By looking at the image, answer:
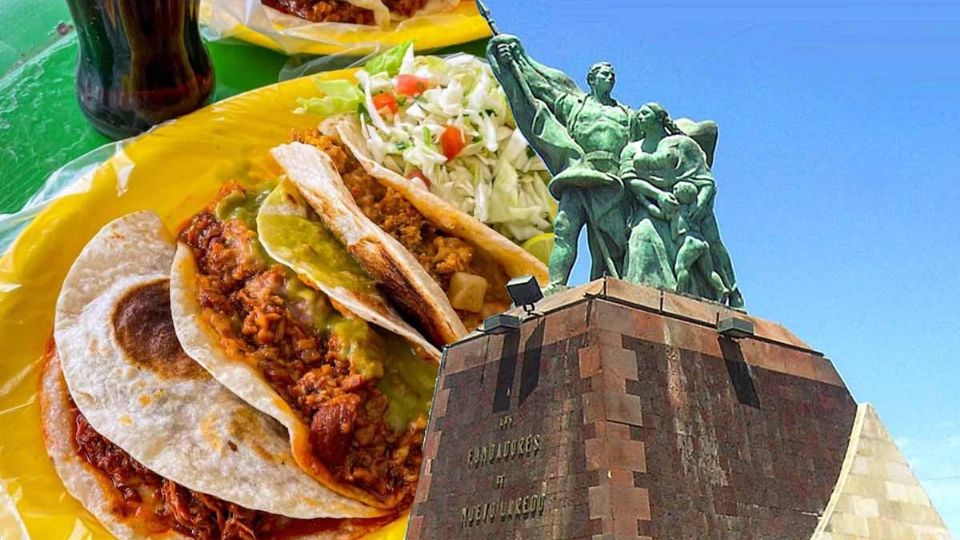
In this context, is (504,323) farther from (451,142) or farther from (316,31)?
(316,31)

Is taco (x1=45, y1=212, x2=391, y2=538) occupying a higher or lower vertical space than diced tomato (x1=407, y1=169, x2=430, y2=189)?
lower

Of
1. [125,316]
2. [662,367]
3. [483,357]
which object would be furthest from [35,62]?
[662,367]

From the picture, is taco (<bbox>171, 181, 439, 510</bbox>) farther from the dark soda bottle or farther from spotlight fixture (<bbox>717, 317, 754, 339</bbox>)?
spotlight fixture (<bbox>717, 317, 754, 339</bbox>)

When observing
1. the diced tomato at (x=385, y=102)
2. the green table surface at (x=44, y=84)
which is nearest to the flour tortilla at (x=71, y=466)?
the green table surface at (x=44, y=84)

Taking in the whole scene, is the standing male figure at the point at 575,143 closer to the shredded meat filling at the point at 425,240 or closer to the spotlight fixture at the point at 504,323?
the spotlight fixture at the point at 504,323

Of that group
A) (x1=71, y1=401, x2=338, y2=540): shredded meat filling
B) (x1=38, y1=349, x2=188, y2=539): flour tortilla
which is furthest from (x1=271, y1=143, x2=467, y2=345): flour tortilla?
(x1=38, y1=349, x2=188, y2=539): flour tortilla

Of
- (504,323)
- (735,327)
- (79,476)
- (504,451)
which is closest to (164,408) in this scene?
(79,476)
